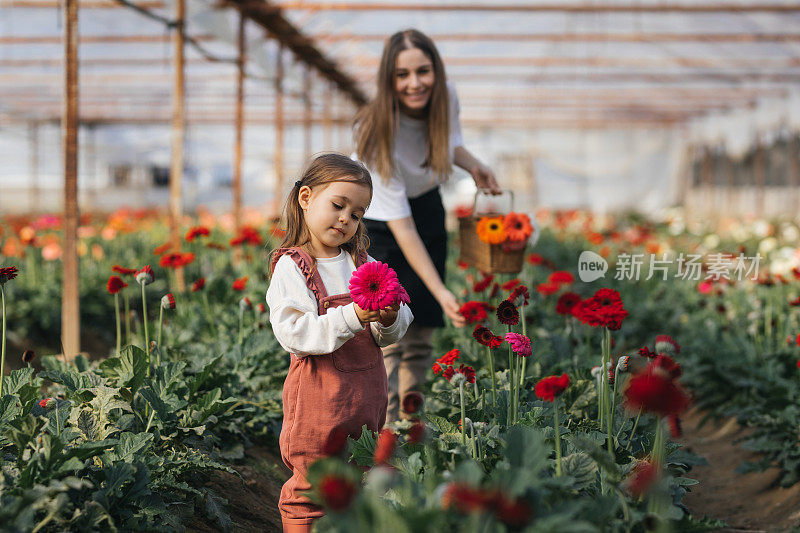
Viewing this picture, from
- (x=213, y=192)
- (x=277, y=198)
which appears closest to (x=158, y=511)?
(x=277, y=198)

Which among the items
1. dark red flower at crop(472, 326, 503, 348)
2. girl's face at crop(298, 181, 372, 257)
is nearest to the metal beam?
girl's face at crop(298, 181, 372, 257)

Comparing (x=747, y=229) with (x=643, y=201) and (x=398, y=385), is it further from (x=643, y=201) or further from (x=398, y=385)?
(x=643, y=201)

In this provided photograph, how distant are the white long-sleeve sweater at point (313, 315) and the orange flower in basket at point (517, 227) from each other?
107 centimetres

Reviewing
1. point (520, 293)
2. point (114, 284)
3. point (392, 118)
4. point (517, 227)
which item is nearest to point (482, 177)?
point (517, 227)

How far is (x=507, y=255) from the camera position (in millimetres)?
3076

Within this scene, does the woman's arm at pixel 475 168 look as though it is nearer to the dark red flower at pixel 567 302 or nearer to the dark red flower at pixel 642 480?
the dark red flower at pixel 567 302

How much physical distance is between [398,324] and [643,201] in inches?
1222

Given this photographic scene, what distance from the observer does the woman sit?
2.81 meters

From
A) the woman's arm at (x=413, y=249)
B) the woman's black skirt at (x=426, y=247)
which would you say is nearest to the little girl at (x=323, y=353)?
the woman's arm at (x=413, y=249)

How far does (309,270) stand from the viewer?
1996 mm

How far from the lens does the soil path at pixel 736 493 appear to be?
10.2 ft

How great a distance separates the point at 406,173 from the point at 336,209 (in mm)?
1029

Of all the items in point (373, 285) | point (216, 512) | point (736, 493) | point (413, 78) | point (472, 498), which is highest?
point (413, 78)

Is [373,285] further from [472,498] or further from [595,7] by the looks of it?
[595,7]
